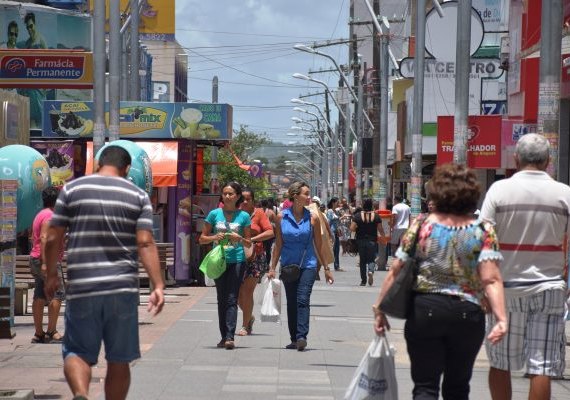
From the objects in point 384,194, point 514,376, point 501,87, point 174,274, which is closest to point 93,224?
point 514,376

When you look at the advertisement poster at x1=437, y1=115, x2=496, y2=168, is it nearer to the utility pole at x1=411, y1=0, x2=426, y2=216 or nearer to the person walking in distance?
the utility pole at x1=411, y1=0, x2=426, y2=216

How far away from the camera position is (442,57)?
4191 cm

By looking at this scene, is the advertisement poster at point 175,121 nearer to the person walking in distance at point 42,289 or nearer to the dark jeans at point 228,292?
the person walking in distance at point 42,289

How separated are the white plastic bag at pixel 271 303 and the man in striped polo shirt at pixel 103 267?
19.5 ft

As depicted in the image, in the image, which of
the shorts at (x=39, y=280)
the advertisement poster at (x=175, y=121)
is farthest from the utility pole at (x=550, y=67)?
the advertisement poster at (x=175, y=121)

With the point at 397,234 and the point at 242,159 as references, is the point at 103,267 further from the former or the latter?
the point at 242,159

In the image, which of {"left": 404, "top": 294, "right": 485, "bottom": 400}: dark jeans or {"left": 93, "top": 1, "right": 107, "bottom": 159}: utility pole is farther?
{"left": 93, "top": 1, "right": 107, "bottom": 159}: utility pole

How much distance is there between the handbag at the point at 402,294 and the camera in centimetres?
690

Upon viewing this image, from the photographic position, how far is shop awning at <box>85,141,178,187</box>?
78.4 feet

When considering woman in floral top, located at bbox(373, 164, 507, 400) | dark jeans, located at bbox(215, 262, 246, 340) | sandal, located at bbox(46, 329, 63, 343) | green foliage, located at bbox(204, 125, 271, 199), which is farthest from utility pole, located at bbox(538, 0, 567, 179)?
green foliage, located at bbox(204, 125, 271, 199)

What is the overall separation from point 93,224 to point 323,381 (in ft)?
12.3

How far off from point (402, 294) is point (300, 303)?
6217mm

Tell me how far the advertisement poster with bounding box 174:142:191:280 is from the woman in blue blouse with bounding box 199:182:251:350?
1124 cm

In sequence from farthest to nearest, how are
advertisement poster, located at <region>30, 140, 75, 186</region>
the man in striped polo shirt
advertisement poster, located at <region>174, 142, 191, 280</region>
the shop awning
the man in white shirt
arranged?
the man in white shirt, advertisement poster, located at <region>30, 140, 75, 186</region>, advertisement poster, located at <region>174, 142, 191, 280</region>, the shop awning, the man in striped polo shirt
